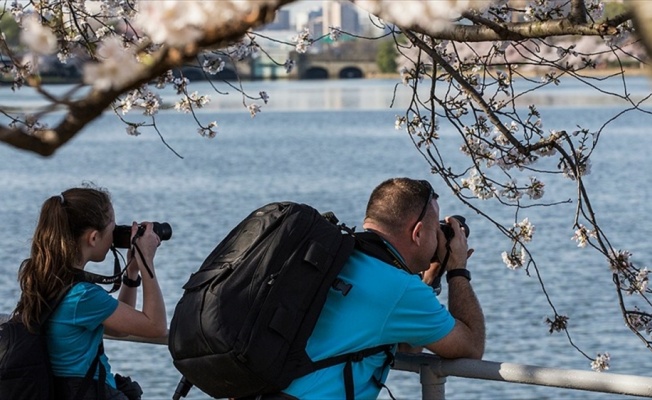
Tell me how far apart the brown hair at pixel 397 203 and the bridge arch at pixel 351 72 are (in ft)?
340

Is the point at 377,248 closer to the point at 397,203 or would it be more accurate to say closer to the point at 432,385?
the point at 397,203

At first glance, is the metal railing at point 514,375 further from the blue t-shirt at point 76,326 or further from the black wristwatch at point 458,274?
the blue t-shirt at point 76,326

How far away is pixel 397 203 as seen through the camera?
3.31 meters

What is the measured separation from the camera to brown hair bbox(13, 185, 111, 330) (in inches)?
132

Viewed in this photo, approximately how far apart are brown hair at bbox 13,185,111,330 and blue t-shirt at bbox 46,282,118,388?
1.8 inches

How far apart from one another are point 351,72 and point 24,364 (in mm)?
112651

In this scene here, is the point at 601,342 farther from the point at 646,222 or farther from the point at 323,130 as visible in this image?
the point at 323,130

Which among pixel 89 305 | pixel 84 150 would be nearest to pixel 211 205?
pixel 84 150

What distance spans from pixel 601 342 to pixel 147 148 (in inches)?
1424

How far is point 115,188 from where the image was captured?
30.9 metres

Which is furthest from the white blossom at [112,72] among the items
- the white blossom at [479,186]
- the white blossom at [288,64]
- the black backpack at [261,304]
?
the white blossom at [288,64]

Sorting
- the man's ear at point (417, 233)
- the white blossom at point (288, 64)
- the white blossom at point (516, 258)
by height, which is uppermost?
the white blossom at point (288, 64)

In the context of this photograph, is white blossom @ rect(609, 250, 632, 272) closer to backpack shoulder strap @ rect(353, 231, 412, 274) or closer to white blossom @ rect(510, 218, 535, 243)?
white blossom @ rect(510, 218, 535, 243)

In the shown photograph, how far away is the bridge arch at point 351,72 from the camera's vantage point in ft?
355
